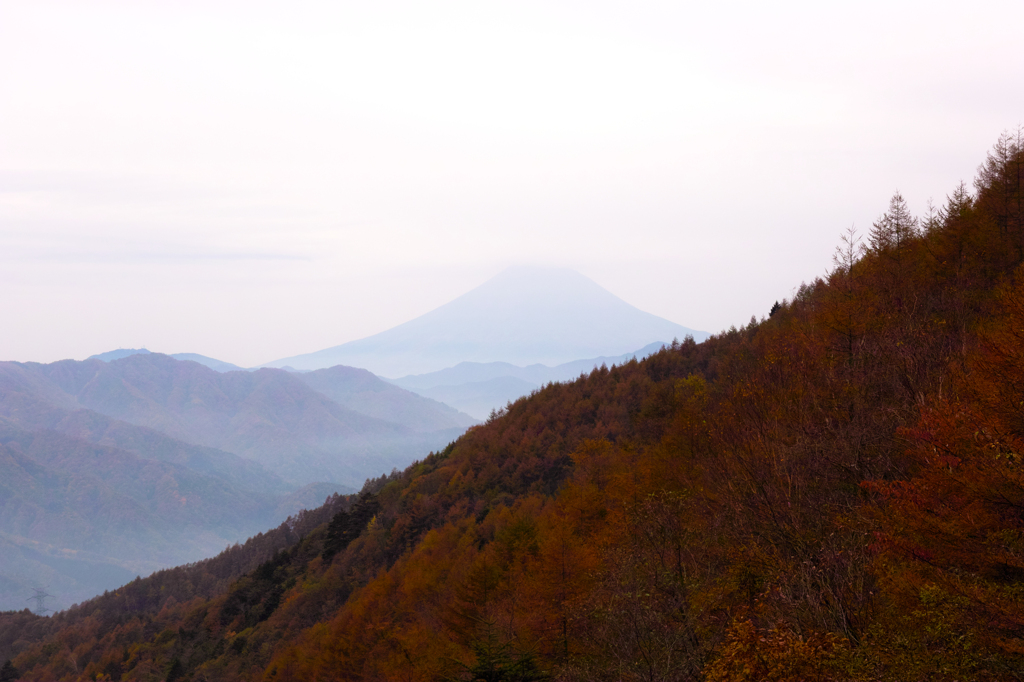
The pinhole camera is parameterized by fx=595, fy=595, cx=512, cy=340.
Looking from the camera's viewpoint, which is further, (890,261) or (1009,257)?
(890,261)

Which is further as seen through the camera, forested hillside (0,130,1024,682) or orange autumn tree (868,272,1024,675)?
forested hillside (0,130,1024,682)

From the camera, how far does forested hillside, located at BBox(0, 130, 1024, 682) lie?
11.3 meters

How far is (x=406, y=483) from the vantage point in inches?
4144

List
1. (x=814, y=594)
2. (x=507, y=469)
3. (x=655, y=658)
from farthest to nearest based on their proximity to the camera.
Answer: (x=507, y=469), (x=655, y=658), (x=814, y=594)

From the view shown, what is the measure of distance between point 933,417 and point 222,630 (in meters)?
105

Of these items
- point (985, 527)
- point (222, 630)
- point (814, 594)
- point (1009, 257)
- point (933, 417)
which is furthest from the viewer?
point (222, 630)

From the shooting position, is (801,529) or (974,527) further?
(801,529)

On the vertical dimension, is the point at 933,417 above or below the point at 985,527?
above

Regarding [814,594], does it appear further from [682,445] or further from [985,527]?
[682,445]

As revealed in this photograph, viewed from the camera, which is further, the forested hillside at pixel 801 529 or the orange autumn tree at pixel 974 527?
the forested hillside at pixel 801 529

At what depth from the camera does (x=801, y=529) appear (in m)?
17.0

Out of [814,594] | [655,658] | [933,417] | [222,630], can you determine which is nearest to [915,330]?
[933,417]

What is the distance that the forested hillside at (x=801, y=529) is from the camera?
1127cm

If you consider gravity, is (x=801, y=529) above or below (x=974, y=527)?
below
